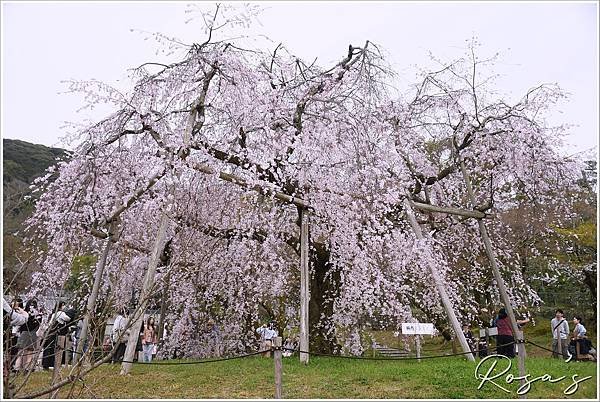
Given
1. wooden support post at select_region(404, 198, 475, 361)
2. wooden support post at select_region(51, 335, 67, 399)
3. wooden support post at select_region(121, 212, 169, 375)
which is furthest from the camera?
wooden support post at select_region(404, 198, 475, 361)

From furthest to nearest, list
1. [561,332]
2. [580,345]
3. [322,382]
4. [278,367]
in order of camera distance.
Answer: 1. [561,332]
2. [580,345]
3. [322,382]
4. [278,367]

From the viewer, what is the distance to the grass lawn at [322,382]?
6.18 meters

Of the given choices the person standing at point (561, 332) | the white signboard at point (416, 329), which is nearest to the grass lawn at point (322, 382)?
the white signboard at point (416, 329)

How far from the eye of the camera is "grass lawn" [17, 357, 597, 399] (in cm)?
618

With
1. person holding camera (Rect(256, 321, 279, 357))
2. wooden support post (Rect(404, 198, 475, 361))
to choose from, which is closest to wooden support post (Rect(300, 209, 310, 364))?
person holding camera (Rect(256, 321, 279, 357))

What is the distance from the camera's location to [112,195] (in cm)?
917

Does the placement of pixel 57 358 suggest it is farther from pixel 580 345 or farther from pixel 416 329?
pixel 580 345

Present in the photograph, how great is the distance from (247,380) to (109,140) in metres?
4.53

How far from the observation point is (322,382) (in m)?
6.86

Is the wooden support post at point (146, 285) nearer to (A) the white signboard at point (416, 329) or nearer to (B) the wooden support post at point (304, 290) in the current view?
(B) the wooden support post at point (304, 290)

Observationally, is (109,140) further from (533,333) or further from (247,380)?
(533,333)

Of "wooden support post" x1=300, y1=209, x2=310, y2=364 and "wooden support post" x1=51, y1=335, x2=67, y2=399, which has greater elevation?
"wooden support post" x1=300, y1=209, x2=310, y2=364

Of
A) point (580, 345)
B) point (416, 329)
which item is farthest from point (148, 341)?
point (580, 345)

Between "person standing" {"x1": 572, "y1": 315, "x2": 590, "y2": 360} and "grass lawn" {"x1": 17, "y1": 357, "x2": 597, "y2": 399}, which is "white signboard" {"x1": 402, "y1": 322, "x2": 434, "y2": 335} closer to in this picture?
"grass lawn" {"x1": 17, "y1": 357, "x2": 597, "y2": 399}
